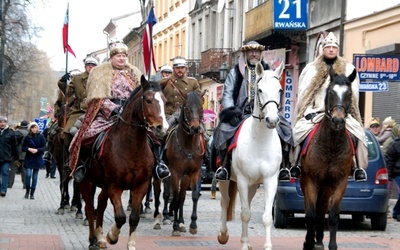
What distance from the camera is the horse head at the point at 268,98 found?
1181cm

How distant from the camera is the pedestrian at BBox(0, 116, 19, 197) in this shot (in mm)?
26438

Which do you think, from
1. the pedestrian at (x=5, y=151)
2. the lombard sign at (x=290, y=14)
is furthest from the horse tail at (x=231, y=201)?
the lombard sign at (x=290, y=14)

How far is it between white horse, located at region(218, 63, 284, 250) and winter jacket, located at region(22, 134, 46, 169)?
546 inches

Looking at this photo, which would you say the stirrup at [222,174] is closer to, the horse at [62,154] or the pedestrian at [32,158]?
the horse at [62,154]

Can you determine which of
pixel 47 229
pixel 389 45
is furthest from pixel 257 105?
pixel 389 45

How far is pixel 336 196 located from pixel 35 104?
13845 centimetres

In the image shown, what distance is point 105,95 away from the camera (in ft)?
43.4

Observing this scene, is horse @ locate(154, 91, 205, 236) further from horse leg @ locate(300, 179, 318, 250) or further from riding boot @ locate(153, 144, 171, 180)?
horse leg @ locate(300, 179, 318, 250)

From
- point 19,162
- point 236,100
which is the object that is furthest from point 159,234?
point 19,162

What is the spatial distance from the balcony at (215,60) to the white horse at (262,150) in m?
35.5

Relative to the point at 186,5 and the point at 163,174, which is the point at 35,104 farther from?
the point at 163,174

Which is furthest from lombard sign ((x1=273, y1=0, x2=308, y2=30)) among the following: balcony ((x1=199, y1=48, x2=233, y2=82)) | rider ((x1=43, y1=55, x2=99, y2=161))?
rider ((x1=43, y1=55, x2=99, y2=161))

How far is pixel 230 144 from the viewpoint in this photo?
13.3 m

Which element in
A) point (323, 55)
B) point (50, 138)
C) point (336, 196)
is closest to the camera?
point (336, 196)
